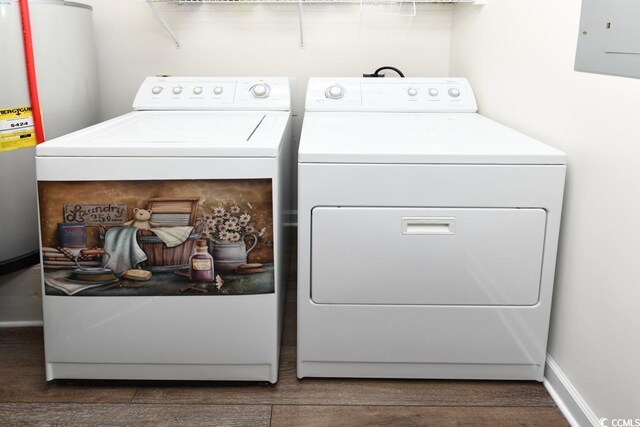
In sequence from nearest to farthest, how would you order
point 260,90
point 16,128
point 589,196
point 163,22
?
point 589,196, point 16,128, point 260,90, point 163,22

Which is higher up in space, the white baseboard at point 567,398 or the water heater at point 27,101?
the water heater at point 27,101

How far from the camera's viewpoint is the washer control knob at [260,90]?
7.23 feet

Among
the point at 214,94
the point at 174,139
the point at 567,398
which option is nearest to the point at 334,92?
the point at 214,94

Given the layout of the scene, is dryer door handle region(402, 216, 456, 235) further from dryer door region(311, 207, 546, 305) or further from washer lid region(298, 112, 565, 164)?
washer lid region(298, 112, 565, 164)

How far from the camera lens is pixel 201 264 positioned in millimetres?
1488

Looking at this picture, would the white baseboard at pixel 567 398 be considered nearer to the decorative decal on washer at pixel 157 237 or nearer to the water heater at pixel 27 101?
the decorative decal on washer at pixel 157 237

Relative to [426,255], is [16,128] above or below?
above

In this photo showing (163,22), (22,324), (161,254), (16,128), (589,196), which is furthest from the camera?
(163,22)

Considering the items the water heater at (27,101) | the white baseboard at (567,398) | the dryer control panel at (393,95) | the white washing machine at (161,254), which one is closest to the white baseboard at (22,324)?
the water heater at (27,101)

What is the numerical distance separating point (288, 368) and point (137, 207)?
2.08ft

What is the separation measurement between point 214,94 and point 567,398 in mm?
1572

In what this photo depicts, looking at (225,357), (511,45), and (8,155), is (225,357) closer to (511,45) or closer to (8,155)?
(8,155)

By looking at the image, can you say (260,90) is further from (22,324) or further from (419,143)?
(22,324)

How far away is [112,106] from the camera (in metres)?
2.54
